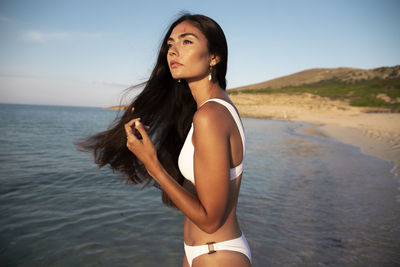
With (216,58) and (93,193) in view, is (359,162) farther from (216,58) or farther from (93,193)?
(216,58)

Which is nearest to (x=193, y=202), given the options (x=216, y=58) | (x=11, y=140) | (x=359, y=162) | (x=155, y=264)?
(x=216, y=58)

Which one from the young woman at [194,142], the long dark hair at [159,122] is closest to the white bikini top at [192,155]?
the young woman at [194,142]

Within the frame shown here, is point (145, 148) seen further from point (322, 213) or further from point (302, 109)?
point (302, 109)

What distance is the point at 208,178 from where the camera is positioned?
1562 millimetres

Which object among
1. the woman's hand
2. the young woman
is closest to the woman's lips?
the young woman

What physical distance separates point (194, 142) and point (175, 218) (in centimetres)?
406

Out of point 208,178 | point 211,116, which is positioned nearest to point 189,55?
point 211,116

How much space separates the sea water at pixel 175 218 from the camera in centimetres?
412

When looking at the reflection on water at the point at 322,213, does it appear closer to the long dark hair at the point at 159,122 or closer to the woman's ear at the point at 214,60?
the long dark hair at the point at 159,122

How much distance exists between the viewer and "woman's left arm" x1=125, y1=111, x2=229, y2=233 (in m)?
1.55

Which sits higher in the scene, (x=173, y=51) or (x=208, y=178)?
(x=173, y=51)

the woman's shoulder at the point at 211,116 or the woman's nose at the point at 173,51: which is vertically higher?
the woman's nose at the point at 173,51

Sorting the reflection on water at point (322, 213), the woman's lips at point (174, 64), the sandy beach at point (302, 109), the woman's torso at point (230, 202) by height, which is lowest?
the sandy beach at point (302, 109)

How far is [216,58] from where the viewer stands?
7.13ft
